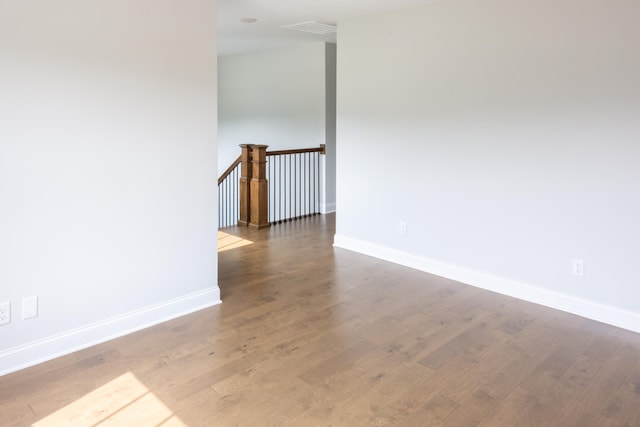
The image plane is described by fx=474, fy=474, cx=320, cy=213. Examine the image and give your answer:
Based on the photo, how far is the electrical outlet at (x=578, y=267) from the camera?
336 centimetres

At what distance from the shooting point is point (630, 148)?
120 inches

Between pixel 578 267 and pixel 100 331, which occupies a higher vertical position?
pixel 578 267

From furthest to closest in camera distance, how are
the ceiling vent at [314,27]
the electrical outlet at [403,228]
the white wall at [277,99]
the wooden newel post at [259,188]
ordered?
the white wall at [277,99] → the wooden newel post at [259,188] → the ceiling vent at [314,27] → the electrical outlet at [403,228]

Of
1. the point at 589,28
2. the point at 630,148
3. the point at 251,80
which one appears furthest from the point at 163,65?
the point at 251,80

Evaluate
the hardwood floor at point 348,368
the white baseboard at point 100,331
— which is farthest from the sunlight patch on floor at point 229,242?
the white baseboard at point 100,331

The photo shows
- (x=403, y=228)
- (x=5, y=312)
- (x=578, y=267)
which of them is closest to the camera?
(x=5, y=312)

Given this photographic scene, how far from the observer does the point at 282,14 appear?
466cm

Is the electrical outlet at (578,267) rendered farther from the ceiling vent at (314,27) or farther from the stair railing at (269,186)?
the stair railing at (269,186)

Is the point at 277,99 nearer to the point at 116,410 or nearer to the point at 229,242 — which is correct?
the point at 229,242

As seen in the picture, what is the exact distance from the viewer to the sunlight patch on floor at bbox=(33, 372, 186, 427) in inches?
83.8

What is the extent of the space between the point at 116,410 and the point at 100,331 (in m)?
0.82

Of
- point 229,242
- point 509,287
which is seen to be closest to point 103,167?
point 229,242

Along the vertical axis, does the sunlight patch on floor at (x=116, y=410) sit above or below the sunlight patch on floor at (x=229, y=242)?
below

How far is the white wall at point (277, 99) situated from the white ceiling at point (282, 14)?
57 cm
